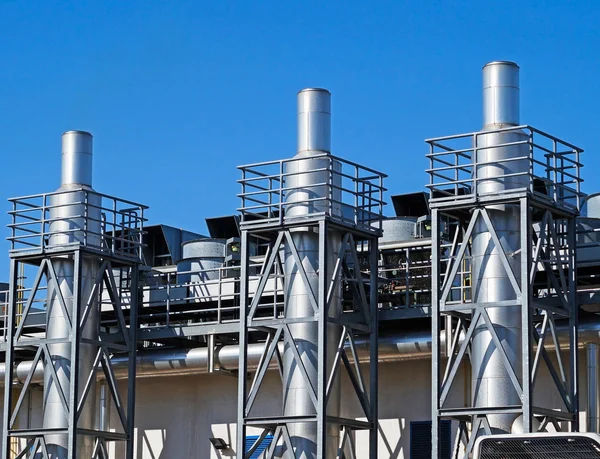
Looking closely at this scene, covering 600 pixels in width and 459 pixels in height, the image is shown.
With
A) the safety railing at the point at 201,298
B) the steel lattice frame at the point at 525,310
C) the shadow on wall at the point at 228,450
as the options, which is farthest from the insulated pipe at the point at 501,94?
the shadow on wall at the point at 228,450

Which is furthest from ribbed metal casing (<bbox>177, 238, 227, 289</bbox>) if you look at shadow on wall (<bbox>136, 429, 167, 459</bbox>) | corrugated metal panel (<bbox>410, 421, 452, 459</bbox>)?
corrugated metal panel (<bbox>410, 421, 452, 459</bbox>)

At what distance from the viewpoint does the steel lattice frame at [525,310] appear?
2577 centimetres

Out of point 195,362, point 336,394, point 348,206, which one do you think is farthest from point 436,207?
point 195,362

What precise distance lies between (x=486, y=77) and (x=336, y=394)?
7.41 meters

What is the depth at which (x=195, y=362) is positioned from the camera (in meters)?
33.5

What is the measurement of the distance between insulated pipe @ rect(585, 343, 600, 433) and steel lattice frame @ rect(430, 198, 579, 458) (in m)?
0.52

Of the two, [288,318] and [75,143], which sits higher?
[75,143]

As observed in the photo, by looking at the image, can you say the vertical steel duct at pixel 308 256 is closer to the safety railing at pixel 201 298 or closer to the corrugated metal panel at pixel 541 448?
the safety railing at pixel 201 298

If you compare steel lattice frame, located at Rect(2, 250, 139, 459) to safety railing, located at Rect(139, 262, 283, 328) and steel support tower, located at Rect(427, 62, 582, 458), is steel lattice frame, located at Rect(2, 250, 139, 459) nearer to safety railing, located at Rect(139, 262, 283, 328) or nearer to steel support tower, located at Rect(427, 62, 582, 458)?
safety railing, located at Rect(139, 262, 283, 328)

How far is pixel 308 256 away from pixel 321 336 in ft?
6.57

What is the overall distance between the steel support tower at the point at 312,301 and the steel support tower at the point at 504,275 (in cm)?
237

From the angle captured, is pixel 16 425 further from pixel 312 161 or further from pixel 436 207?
pixel 436 207

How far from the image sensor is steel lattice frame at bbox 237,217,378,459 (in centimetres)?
2806

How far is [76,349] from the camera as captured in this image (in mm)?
31500
